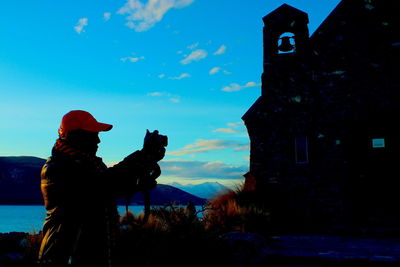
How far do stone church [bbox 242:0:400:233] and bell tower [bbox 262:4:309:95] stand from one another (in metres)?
0.04

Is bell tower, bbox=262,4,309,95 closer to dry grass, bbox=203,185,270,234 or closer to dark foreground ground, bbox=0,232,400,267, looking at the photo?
dry grass, bbox=203,185,270,234

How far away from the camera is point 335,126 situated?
41.3ft

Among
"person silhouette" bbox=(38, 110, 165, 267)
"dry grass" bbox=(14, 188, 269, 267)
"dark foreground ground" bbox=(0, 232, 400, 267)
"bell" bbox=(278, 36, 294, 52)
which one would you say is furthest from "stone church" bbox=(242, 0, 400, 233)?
"person silhouette" bbox=(38, 110, 165, 267)

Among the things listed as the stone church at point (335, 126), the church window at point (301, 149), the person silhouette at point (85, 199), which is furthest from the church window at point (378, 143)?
the person silhouette at point (85, 199)

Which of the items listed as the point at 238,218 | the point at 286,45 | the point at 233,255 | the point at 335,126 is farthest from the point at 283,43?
the point at 233,255

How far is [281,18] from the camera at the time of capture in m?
13.6

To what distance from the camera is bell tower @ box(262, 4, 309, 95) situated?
13.4 metres

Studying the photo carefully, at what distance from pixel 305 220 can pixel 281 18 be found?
671cm

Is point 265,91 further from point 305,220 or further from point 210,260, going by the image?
point 210,260

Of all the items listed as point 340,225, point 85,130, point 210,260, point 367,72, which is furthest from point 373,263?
point 367,72

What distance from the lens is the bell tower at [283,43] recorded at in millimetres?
13391

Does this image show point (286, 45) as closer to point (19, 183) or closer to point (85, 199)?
point (85, 199)

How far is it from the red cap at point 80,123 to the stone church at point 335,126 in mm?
9623

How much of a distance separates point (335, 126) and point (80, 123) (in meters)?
10.9
